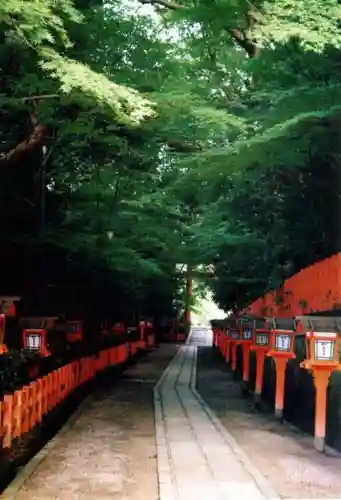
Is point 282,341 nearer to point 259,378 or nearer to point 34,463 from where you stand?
point 259,378

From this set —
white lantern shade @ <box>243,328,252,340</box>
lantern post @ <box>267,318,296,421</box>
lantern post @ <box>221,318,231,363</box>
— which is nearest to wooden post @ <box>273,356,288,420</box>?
lantern post @ <box>267,318,296,421</box>

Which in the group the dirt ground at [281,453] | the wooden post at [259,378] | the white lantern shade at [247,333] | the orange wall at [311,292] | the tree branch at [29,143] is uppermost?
the tree branch at [29,143]

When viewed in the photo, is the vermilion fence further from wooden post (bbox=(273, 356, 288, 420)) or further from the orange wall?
the orange wall

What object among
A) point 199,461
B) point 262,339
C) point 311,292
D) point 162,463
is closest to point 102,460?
point 162,463

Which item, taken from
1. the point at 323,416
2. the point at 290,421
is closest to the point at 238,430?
the point at 290,421

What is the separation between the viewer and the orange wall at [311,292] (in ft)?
36.5

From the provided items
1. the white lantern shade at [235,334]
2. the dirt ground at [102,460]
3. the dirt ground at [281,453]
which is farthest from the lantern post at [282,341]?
the white lantern shade at [235,334]

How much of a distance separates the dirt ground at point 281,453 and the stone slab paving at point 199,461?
240 mm

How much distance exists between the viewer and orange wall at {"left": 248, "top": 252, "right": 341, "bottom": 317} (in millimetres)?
11125

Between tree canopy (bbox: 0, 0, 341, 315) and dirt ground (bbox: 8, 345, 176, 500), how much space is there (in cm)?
409

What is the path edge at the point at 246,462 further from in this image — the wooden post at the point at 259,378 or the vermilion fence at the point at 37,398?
the vermilion fence at the point at 37,398

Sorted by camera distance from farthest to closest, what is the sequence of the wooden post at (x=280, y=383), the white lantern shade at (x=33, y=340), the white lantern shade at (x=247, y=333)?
the white lantern shade at (x=247, y=333), the wooden post at (x=280, y=383), the white lantern shade at (x=33, y=340)

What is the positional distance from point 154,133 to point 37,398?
16.9ft

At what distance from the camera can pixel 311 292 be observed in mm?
13266
